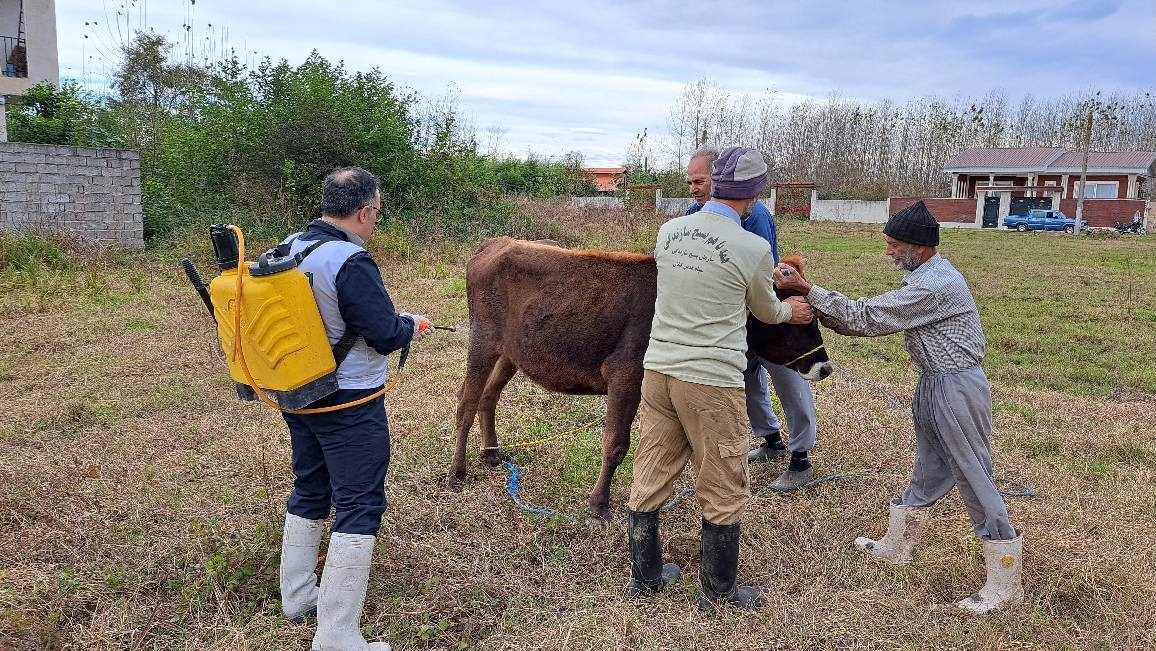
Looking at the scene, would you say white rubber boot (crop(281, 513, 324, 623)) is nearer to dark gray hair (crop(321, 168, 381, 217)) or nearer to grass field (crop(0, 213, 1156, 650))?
grass field (crop(0, 213, 1156, 650))

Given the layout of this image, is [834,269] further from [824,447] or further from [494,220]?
[824,447]

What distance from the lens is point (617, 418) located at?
414 cm

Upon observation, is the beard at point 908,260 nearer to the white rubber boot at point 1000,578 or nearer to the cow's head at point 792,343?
the cow's head at point 792,343

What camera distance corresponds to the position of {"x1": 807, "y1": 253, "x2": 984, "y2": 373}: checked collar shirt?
11.2 ft

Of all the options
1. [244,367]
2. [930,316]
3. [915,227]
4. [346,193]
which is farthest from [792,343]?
[244,367]

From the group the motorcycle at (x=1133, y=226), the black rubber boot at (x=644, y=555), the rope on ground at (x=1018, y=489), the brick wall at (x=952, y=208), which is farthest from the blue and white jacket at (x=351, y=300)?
the brick wall at (x=952, y=208)

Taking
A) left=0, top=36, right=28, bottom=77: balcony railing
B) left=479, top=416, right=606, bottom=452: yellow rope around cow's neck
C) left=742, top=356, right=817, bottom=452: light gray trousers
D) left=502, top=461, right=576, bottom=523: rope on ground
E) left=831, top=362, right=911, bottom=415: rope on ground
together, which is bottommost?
left=502, top=461, right=576, bottom=523: rope on ground

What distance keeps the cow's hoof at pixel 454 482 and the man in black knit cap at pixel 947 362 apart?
2340 millimetres

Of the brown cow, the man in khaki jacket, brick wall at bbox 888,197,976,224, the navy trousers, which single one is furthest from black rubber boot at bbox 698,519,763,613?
brick wall at bbox 888,197,976,224

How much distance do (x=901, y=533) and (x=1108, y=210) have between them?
4436 cm

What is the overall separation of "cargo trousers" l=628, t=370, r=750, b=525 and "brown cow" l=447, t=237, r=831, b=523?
718 mm

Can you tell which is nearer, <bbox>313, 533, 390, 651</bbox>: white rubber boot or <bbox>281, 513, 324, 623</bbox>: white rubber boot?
<bbox>313, 533, 390, 651</bbox>: white rubber boot

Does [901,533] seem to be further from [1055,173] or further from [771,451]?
[1055,173]

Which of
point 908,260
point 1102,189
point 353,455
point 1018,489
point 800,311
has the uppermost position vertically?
point 1102,189
